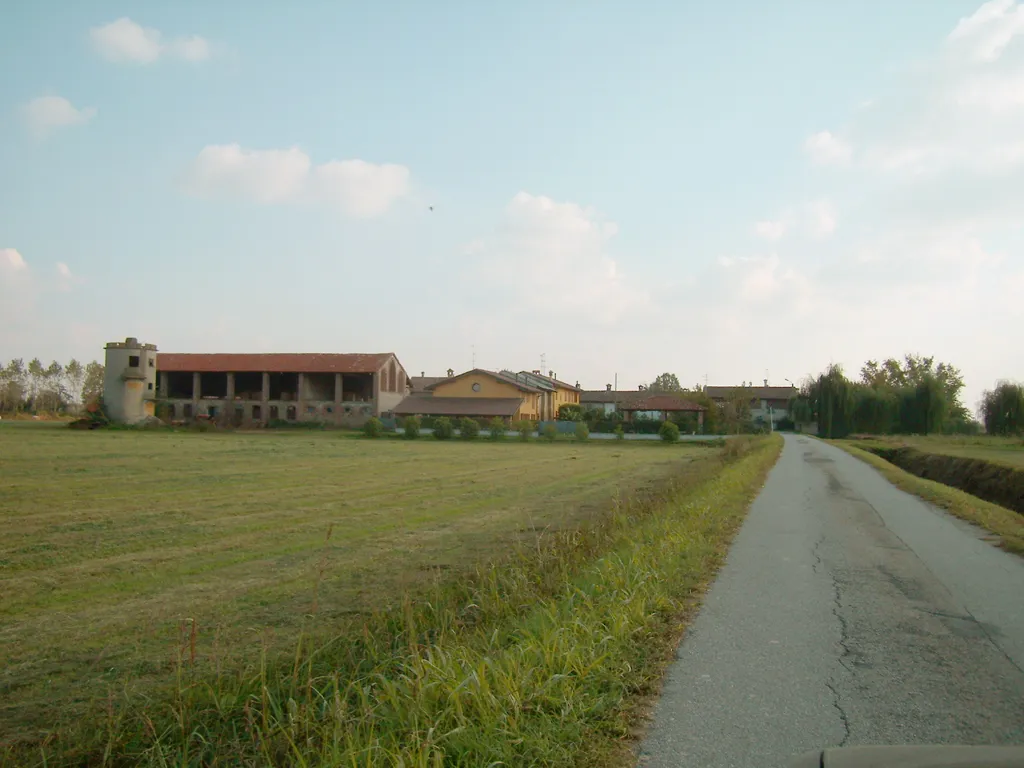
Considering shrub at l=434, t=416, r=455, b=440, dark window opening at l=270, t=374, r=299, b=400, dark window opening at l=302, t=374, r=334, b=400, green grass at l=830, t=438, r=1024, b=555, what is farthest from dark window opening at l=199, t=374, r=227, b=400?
green grass at l=830, t=438, r=1024, b=555

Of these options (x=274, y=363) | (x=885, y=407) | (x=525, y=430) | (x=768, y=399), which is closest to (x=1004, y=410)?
(x=885, y=407)

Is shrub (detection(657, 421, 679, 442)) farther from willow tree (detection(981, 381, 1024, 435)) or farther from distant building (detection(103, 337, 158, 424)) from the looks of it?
distant building (detection(103, 337, 158, 424))

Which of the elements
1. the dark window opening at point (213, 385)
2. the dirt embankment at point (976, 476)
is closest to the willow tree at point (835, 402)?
the dirt embankment at point (976, 476)

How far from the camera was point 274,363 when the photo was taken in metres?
73.1

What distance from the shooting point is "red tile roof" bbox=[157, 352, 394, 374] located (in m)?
71.2

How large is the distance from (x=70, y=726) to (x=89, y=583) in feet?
15.7

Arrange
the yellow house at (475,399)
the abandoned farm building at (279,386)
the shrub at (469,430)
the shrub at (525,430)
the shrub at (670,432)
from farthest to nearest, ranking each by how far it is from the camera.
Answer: the yellow house at (475,399) → the abandoned farm building at (279,386) → the shrub at (469,430) → the shrub at (525,430) → the shrub at (670,432)

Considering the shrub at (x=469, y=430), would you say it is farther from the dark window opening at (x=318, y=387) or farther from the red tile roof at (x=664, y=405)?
the red tile roof at (x=664, y=405)

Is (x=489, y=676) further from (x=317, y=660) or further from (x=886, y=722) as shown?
(x=886, y=722)

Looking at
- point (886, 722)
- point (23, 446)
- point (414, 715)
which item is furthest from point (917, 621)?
point (23, 446)

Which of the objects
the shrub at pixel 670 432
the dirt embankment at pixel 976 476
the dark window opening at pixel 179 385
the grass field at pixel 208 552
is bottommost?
the grass field at pixel 208 552

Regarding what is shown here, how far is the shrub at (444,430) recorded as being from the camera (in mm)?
57062

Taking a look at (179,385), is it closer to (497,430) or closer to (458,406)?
(458,406)

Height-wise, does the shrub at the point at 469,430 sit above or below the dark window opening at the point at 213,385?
below
